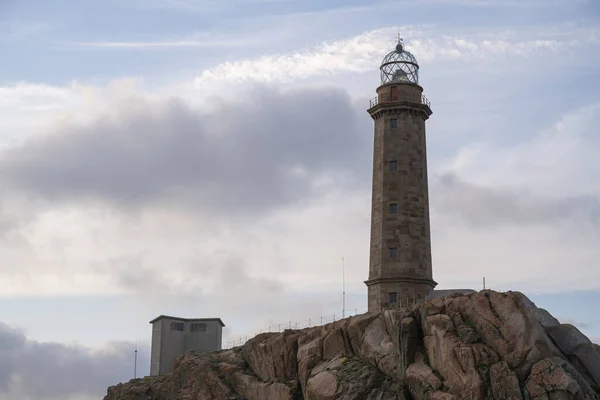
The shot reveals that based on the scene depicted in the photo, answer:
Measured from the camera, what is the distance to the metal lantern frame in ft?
276

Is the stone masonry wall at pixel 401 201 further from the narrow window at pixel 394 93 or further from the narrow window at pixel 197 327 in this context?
the narrow window at pixel 197 327

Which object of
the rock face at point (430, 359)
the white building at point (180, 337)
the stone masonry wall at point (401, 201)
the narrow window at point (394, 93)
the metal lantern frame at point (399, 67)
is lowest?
the rock face at point (430, 359)

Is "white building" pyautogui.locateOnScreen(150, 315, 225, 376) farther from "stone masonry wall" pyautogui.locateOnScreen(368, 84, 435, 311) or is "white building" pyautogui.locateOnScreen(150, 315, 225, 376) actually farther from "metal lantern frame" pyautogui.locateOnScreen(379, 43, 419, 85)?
"metal lantern frame" pyautogui.locateOnScreen(379, 43, 419, 85)

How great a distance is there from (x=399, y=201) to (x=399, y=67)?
49.8 ft

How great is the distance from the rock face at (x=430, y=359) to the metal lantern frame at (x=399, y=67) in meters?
27.7

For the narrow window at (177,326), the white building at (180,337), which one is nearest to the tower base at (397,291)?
the white building at (180,337)

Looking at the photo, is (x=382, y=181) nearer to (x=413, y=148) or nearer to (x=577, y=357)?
(x=413, y=148)

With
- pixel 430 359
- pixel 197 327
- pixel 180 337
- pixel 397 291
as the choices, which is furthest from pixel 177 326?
pixel 430 359

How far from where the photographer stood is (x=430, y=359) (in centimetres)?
6025

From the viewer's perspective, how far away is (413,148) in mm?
80312

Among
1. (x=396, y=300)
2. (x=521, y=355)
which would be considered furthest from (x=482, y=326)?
(x=396, y=300)

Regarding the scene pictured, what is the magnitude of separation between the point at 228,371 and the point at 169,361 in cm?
2352

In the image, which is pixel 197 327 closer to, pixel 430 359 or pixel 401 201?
pixel 401 201

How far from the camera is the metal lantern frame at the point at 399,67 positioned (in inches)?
3312
